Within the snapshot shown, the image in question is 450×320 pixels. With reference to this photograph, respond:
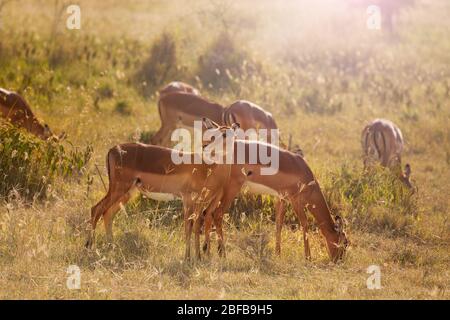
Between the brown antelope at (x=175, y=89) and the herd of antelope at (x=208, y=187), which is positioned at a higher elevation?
the brown antelope at (x=175, y=89)

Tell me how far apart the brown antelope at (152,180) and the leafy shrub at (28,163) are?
122 centimetres

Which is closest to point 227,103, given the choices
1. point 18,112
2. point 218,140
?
point 18,112

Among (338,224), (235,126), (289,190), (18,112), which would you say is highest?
(235,126)

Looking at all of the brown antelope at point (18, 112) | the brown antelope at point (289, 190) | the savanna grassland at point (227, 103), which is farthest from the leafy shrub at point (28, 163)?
the brown antelope at point (289, 190)

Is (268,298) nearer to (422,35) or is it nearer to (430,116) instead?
(430,116)

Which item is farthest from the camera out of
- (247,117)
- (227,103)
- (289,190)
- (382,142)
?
(227,103)

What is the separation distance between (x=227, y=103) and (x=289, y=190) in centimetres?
614

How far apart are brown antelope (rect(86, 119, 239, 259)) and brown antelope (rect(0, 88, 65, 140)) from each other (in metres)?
3.11

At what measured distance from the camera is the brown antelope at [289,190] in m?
7.25

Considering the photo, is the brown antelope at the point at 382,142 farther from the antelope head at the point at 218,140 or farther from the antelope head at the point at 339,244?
the antelope head at the point at 218,140

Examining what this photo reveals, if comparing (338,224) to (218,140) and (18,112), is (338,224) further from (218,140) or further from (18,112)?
(18,112)

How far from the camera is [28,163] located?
848cm

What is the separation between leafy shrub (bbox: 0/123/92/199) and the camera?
834 centimetres

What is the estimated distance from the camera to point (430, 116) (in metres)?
13.5
